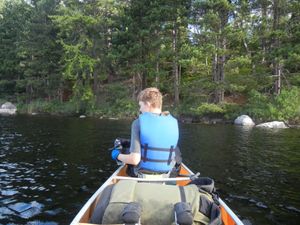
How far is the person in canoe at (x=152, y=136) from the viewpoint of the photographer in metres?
4.98

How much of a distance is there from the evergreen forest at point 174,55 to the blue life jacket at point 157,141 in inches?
788

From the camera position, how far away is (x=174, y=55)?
28516 mm

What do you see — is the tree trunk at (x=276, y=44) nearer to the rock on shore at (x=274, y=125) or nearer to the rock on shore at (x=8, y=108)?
the rock on shore at (x=274, y=125)

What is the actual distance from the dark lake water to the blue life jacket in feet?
6.93

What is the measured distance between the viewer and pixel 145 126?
496 centimetres

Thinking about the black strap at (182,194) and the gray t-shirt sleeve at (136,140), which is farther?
the gray t-shirt sleeve at (136,140)

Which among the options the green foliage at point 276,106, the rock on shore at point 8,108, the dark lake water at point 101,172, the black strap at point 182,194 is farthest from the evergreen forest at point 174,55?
the black strap at point 182,194

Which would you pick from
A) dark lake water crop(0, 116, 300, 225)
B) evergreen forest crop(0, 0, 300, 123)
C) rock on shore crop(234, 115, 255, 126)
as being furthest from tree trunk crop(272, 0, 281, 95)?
dark lake water crop(0, 116, 300, 225)

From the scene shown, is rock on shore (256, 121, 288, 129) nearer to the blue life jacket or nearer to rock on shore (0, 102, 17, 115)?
the blue life jacket

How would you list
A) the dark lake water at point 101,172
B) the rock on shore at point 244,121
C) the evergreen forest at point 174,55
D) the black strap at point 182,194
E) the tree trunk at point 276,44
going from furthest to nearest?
the tree trunk at point 276,44 → the evergreen forest at point 174,55 → the rock on shore at point 244,121 → the dark lake water at point 101,172 → the black strap at point 182,194

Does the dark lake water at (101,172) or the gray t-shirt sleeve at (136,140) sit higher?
the gray t-shirt sleeve at (136,140)

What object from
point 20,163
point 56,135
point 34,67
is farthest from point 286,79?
point 34,67

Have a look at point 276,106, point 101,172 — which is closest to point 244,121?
point 276,106

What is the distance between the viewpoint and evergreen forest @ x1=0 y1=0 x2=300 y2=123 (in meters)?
25.9
